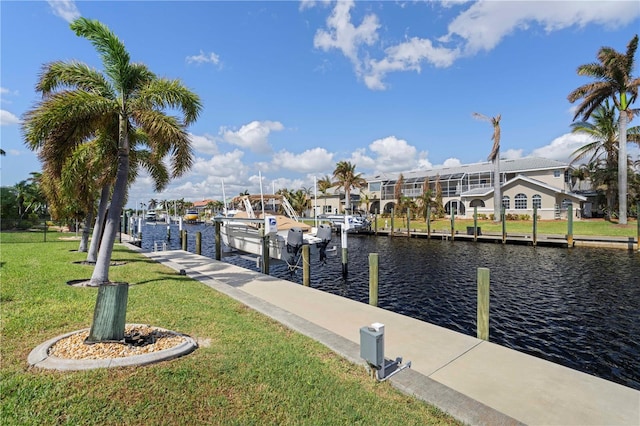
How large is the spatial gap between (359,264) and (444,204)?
35.8m

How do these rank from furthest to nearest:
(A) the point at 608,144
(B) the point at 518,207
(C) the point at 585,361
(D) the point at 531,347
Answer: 1. (B) the point at 518,207
2. (A) the point at 608,144
3. (D) the point at 531,347
4. (C) the point at 585,361

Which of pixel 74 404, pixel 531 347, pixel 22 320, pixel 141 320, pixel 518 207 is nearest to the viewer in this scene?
pixel 74 404

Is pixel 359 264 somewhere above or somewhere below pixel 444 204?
below

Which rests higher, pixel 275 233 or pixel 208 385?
pixel 275 233

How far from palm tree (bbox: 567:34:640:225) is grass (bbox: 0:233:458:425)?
3745 centimetres

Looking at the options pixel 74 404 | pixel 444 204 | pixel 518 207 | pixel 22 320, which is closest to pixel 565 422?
pixel 74 404

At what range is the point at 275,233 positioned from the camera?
57.6 feet

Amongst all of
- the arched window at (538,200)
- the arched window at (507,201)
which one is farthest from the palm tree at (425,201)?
the arched window at (538,200)

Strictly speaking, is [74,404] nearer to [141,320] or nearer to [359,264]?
[141,320]

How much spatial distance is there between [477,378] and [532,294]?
984 cm

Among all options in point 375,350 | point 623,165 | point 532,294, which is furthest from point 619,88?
point 375,350

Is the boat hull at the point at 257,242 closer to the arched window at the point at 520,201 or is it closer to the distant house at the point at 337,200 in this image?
the arched window at the point at 520,201

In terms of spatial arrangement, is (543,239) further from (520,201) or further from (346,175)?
(346,175)

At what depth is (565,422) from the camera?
13.6 ft
